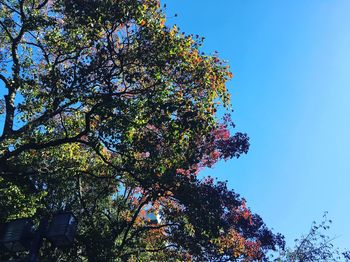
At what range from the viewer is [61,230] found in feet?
25.2

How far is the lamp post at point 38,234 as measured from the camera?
763 cm

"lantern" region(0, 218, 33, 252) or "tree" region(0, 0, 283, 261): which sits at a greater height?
"tree" region(0, 0, 283, 261)

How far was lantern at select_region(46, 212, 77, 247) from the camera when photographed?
7643 millimetres

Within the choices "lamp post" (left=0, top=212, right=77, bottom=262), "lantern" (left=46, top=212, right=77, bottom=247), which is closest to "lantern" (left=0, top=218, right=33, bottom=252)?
"lamp post" (left=0, top=212, right=77, bottom=262)

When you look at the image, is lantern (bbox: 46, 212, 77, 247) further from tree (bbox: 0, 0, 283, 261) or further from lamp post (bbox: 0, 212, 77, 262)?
tree (bbox: 0, 0, 283, 261)

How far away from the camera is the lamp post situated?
7.63m

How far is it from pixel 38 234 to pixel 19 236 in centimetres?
34

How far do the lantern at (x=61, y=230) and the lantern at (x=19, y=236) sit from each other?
1.25ft

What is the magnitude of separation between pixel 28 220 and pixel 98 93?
3.82m

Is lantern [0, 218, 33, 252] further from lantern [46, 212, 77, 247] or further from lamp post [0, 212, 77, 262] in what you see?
lantern [46, 212, 77, 247]

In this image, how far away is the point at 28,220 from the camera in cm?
797

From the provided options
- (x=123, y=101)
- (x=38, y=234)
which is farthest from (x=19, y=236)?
(x=123, y=101)

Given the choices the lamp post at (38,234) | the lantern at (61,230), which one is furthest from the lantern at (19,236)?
the lantern at (61,230)

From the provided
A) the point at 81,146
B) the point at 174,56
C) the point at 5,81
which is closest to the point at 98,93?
the point at 174,56
